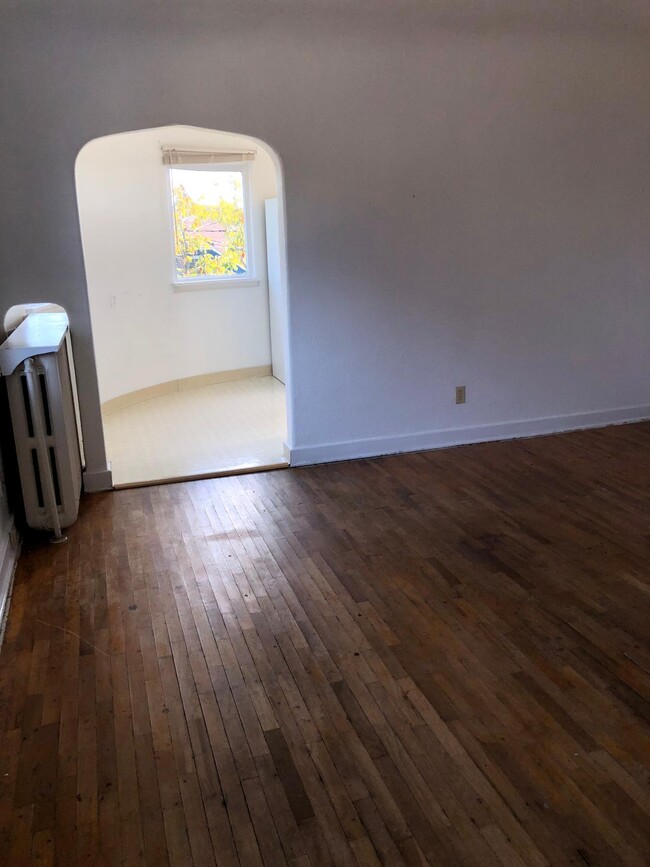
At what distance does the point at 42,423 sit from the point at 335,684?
1933 millimetres

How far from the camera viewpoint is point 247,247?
7004 millimetres

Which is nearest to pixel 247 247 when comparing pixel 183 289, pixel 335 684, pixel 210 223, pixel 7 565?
pixel 210 223

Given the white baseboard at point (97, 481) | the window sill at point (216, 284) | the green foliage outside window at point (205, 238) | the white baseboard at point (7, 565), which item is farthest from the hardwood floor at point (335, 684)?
the green foliage outside window at point (205, 238)

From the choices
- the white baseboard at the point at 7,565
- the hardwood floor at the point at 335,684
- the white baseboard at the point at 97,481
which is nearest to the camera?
the hardwood floor at the point at 335,684

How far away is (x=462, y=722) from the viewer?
7.07 feet

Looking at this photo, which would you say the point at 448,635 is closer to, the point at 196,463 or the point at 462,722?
the point at 462,722

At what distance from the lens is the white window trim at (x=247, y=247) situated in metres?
6.54

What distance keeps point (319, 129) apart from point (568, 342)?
217 cm

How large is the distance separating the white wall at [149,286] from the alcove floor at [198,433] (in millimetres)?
364

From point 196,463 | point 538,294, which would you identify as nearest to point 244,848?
point 196,463

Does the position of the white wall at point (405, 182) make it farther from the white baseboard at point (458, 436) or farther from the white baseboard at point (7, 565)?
the white baseboard at point (7, 565)

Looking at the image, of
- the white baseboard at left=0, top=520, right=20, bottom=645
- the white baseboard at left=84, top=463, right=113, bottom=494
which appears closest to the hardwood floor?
the white baseboard at left=0, top=520, right=20, bottom=645

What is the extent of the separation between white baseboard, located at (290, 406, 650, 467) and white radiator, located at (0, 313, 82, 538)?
143 centimetres

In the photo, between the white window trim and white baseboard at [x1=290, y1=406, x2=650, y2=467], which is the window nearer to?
the white window trim
